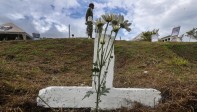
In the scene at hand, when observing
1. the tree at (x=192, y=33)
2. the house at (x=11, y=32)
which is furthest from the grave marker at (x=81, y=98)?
the house at (x=11, y=32)

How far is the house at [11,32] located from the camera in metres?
27.6

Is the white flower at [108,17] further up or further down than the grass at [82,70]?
further up

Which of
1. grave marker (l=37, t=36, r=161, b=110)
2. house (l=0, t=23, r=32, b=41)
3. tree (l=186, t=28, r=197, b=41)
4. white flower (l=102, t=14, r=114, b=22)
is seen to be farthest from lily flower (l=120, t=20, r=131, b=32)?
house (l=0, t=23, r=32, b=41)

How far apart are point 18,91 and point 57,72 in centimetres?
353

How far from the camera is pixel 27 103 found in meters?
3.46

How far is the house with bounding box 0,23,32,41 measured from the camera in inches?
1087

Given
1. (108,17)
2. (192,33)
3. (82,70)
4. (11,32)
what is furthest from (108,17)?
(11,32)

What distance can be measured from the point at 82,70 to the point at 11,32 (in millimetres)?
21970

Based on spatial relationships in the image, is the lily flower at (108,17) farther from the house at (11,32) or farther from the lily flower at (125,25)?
the house at (11,32)

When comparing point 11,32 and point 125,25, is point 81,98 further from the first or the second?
point 11,32

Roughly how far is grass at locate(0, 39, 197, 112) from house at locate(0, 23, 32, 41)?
54.3 feet

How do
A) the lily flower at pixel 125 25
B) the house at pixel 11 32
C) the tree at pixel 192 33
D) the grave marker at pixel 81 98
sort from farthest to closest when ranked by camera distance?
1. the house at pixel 11 32
2. the tree at pixel 192 33
3. the grave marker at pixel 81 98
4. the lily flower at pixel 125 25

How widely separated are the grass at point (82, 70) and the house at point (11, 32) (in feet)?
54.3

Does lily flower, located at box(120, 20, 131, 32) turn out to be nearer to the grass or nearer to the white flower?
the white flower
